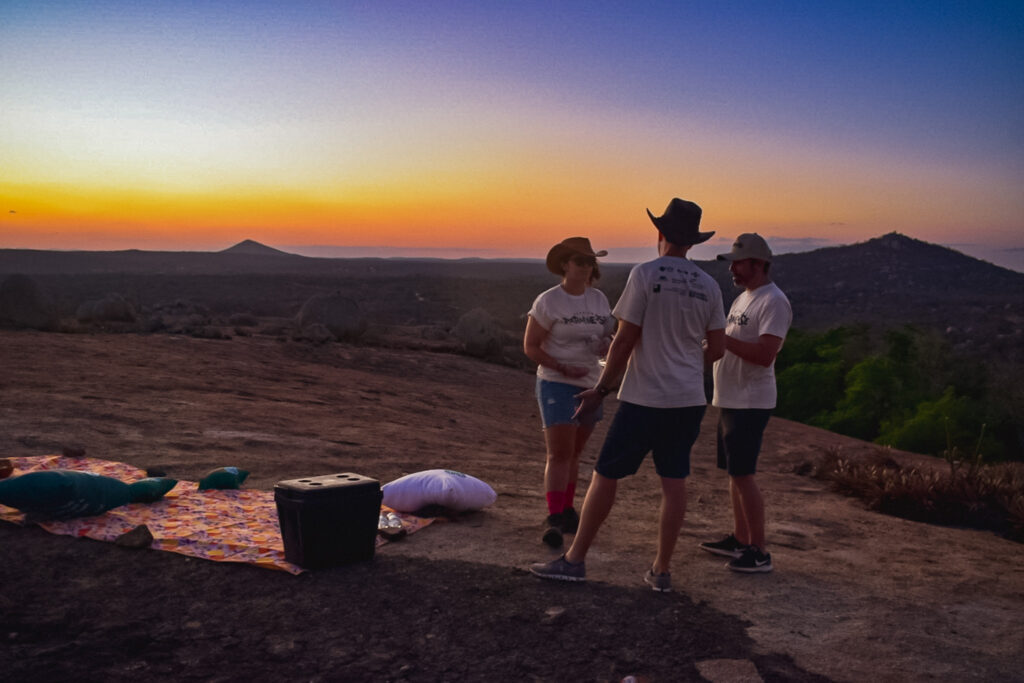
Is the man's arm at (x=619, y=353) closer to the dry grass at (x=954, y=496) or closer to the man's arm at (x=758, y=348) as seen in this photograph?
the man's arm at (x=758, y=348)

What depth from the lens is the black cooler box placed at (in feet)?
14.8

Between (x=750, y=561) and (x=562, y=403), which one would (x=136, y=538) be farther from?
(x=750, y=561)

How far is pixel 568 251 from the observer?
5059mm

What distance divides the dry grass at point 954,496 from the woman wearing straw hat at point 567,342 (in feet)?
15.8

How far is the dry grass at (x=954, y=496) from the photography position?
314 inches

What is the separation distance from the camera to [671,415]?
4.09 meters

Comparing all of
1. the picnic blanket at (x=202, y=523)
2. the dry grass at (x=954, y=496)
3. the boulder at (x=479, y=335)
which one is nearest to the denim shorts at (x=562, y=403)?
the picnic blanket at (x=202, y=523)

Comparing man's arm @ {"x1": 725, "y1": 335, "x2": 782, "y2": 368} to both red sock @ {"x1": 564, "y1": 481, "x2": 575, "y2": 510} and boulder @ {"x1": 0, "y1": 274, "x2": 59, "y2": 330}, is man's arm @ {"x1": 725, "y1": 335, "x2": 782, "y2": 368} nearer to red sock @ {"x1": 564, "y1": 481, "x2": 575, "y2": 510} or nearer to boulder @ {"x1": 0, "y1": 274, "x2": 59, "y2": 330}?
red sock @ {"x1": 564, "y1": 481, "x2": 575, "y2": 510}

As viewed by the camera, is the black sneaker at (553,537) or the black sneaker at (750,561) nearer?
the black sneaker at (750,561)

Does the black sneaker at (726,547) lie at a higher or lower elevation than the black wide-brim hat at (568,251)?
lower

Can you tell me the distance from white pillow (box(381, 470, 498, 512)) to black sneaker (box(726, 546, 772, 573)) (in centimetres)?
183

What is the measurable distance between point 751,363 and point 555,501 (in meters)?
1.52

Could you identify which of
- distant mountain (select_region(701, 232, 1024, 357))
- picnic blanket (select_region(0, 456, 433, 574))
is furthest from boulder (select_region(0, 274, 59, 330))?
distant mountain (select_region(701, 232, 1024, 357))

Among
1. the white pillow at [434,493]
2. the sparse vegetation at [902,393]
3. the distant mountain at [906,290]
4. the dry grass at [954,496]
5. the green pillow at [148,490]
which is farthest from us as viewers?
the distant mountain at [906,290]
